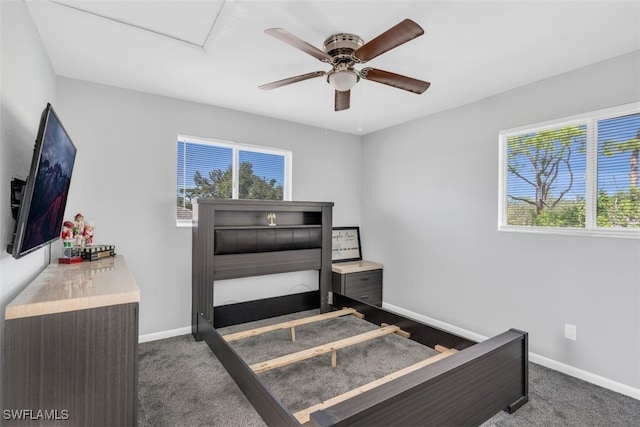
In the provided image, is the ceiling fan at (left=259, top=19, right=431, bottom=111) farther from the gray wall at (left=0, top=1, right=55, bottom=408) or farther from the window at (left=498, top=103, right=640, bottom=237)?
the window at (left=498, top=103, right=640, bottom=237)

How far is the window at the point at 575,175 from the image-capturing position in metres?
2.30

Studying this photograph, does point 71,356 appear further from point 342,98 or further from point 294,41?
point 342,98

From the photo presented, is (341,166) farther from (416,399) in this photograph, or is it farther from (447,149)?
(416,399)

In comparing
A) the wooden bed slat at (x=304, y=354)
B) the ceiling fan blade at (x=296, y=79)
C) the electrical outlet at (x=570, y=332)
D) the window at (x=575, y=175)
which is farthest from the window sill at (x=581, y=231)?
the ceiling fan blade at (x=296, y=79)

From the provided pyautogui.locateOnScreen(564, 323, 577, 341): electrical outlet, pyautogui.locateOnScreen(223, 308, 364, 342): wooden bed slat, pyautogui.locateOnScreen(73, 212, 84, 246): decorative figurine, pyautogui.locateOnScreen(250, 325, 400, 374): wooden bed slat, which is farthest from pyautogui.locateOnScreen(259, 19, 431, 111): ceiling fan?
pyautogui.locateOnScreen(564, 323, 577, 341): electrical outlet

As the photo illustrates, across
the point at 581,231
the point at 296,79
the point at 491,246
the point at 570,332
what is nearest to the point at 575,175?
the point at 581,231

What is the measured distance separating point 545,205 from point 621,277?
2.54 ft

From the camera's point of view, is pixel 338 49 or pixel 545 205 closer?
pixel 338 49

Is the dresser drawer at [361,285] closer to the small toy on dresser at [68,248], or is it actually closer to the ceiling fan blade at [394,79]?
the ceiling fan blade at [394,79]

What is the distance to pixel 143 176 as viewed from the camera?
3.07 meters

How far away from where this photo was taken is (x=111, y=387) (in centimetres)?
137

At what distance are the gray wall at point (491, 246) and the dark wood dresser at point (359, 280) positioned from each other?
155mm

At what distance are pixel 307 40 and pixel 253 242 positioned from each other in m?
2.14

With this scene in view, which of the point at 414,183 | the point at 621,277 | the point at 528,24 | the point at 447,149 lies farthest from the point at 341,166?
the point at 621,277
